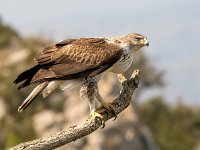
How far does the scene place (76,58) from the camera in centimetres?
984

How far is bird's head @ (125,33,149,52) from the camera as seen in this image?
32.7 ft

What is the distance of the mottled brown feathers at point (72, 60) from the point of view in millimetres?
9367

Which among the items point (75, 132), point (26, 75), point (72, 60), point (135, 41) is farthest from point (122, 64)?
point (75, 132)

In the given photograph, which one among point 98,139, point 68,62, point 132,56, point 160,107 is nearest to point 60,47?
point 68,62

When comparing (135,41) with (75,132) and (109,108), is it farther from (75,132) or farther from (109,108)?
(75,132)

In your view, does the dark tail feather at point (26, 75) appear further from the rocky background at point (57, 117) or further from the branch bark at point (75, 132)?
the rocky background at point (57, 117)

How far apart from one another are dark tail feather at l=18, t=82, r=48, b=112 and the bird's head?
1.49m

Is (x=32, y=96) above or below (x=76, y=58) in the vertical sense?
below

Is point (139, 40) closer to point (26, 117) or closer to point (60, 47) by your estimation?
point (60, 47)

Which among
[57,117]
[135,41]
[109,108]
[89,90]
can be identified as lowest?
[57,117]

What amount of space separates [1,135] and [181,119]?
32.5 meters

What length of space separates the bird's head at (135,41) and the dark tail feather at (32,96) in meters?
1.49

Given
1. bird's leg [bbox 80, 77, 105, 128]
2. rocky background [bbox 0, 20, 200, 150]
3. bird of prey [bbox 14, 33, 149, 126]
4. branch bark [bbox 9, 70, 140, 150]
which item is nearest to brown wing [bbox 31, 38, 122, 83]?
bird of prey [bbox 14, 33, 149, 126]

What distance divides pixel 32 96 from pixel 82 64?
3.41ft
